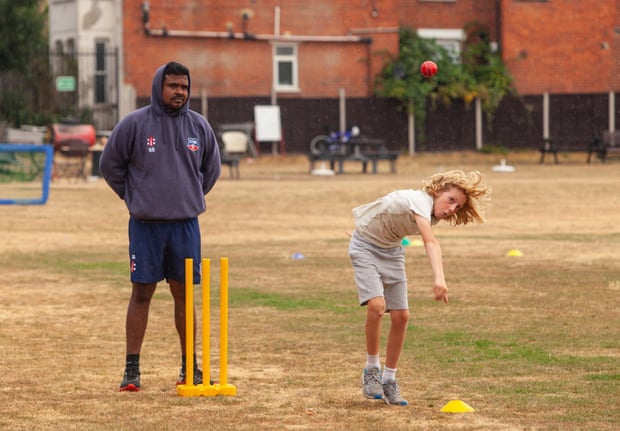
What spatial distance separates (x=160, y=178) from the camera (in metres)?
8.83

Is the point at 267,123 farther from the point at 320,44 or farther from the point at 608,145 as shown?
the point at 608,145

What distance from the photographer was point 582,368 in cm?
973

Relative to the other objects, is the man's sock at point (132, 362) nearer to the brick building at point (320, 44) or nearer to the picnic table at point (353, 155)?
the picnic table at point (353, 155)

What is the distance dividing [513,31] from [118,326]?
1586 inches

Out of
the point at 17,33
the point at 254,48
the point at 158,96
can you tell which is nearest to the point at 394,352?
the point at 158,96

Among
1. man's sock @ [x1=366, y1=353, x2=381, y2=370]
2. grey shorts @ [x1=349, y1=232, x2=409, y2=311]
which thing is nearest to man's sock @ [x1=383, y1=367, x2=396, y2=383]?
man's sock @ [x1=366, y1=353, x2=381, y2=370]

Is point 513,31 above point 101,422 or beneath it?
above

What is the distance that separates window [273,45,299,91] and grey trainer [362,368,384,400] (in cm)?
3988

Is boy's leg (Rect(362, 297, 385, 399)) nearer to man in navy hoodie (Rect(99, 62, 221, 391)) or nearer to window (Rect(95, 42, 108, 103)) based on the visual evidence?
man in navy hoodie (Rect(99, 62, 221, 391))

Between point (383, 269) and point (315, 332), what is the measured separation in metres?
3.16

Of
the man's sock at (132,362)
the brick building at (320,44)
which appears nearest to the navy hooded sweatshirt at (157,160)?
the man's sock at (132,362)

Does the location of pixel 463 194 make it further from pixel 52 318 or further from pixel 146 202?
pixel 52 318

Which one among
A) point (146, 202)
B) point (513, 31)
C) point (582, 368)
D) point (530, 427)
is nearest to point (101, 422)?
point (146, 202)

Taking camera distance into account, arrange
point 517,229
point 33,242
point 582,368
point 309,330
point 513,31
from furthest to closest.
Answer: point 513,31 < point 517,229 < point 33,242 < point 309,330 < point 582,368
